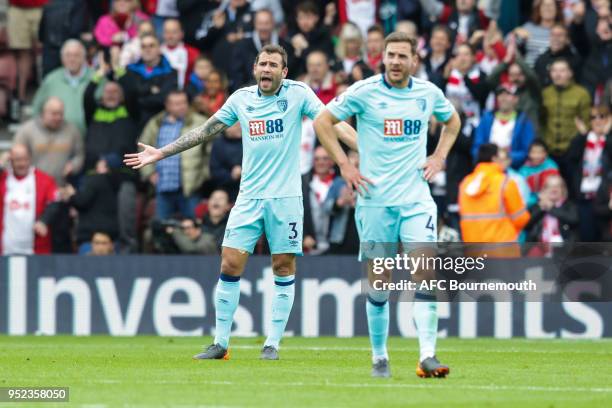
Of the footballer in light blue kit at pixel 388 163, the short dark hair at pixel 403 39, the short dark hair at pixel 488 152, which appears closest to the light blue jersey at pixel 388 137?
the footballer in light blue kit at pixel 388 163

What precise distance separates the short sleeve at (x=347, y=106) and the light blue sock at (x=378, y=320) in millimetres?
1448

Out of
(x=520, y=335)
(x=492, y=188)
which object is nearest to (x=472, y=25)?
(x=492, y=188)

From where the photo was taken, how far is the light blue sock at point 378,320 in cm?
1205

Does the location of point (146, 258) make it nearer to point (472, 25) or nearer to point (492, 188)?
point (492, 188)

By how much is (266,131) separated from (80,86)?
30.3 ft

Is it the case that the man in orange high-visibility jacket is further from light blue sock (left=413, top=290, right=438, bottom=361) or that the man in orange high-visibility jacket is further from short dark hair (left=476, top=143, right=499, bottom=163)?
light blue sock (left=413, top=290, right=438, bottom=361)

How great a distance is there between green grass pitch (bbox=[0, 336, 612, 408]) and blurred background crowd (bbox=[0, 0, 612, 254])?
2.71 meters

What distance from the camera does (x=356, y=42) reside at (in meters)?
21.8

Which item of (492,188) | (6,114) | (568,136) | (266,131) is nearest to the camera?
(266,131)

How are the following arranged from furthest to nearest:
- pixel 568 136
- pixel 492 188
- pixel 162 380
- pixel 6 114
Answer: pixel 6 114 → pixel 568 136 → pixel 492 188 → pixel 162 380

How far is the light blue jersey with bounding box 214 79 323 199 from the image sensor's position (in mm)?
14133

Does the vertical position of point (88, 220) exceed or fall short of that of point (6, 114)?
it falls short

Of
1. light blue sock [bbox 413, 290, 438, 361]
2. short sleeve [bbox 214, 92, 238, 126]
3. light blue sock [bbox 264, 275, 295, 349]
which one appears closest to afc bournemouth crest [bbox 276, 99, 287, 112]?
short sleeve [bbox 214, 92, 238, 126]

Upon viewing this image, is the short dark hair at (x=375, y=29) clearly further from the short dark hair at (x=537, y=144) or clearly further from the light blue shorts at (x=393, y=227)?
the light blue shorts at (x=393, y=227)
